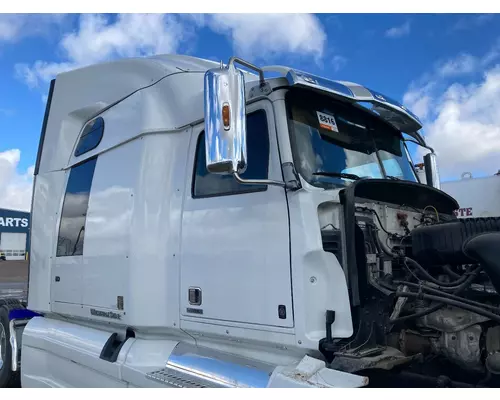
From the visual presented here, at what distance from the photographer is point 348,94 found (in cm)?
291

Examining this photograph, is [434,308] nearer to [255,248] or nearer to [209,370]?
[255,248]

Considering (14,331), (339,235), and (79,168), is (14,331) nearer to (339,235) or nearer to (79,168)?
(79,168)

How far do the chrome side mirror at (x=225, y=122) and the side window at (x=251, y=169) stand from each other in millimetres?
523

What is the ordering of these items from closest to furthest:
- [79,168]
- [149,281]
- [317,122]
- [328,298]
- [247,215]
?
[328,298], [247,215], [317,122], [149,281], [79,168]

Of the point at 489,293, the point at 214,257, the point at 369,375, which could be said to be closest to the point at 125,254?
the point at 214,257

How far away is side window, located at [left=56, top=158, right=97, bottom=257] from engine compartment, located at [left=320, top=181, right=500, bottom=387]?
2432 millimetres

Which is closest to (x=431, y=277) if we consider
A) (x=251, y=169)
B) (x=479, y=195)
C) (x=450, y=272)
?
(x=450, y=272)

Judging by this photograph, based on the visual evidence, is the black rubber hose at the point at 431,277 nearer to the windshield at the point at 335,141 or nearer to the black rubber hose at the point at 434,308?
the black rubber hose at the point at 434,308

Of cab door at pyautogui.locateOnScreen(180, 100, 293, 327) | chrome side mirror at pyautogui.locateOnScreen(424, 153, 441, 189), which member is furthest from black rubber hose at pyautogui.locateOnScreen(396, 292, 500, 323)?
chrome side mirror at pyautogui.locateOnScreen(424, 153, 441, 189)

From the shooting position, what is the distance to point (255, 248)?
9.16 feet

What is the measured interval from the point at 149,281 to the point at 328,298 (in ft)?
4.61

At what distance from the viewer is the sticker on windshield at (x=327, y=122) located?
309cm

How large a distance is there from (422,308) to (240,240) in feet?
3.78

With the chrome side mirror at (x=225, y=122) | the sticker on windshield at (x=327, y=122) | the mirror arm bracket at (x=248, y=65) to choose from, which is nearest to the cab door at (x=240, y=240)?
the mirror arm bracket at (x=248, y=65)
